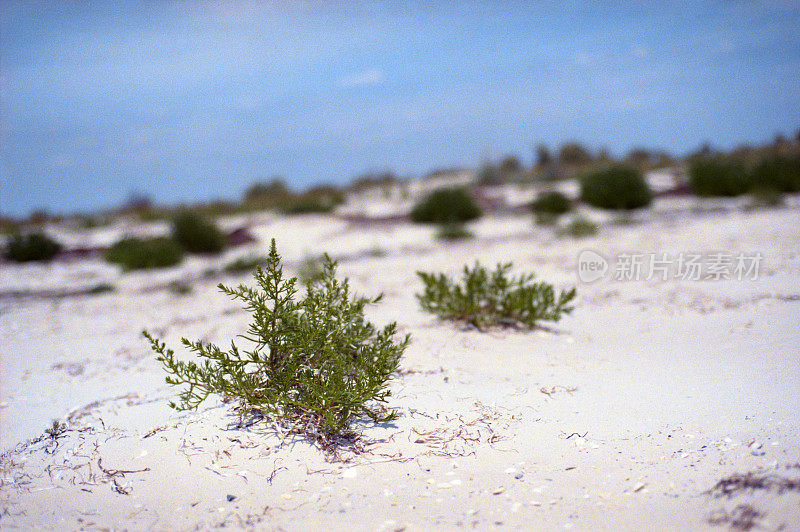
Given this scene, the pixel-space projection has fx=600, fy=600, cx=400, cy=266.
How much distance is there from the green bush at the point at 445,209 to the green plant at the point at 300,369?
9.24 meters

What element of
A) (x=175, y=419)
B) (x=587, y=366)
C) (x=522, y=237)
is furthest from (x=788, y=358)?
(x=522, y=237)

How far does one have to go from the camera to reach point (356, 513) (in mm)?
2316

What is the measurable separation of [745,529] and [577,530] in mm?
528

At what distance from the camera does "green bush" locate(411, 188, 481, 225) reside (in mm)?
12250

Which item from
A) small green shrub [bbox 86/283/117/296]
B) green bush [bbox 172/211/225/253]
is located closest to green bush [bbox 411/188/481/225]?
green bush [bbox 172/211/225/253]

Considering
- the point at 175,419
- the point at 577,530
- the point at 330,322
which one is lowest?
the point at 577,530

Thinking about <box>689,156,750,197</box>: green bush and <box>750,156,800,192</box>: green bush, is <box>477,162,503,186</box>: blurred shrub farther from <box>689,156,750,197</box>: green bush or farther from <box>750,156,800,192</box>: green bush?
<box>750,156,800,192</box>: green bush

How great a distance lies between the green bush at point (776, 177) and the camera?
13039 mm

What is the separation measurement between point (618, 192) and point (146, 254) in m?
9.15

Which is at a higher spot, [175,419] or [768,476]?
[175,419]

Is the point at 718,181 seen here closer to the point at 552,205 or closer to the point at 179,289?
the point at 552,205

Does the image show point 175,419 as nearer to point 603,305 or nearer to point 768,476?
point 768,476

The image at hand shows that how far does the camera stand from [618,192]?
12477 millimetres

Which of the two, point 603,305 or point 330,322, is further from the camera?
point 603,305
